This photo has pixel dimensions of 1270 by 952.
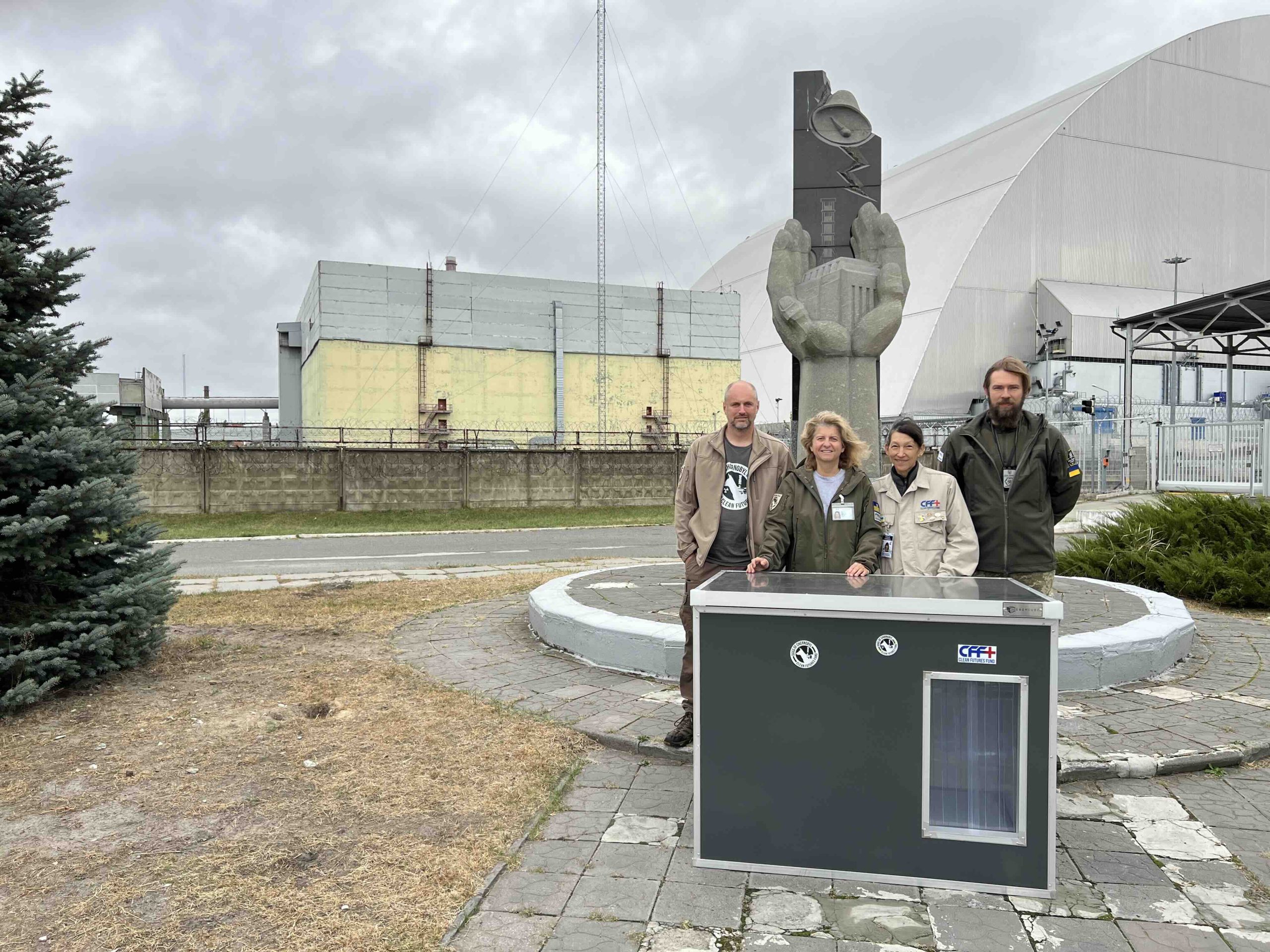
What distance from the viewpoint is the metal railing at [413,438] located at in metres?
25.1

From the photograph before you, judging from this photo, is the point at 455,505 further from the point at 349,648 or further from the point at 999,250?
the point at 999,250

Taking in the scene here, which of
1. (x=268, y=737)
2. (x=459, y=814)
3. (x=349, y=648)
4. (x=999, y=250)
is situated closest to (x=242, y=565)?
(x=349, y=648)

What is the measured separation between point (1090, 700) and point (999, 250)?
129 ft

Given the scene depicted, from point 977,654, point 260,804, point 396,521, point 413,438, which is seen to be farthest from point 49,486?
point 413,438

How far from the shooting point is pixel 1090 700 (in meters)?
5.63

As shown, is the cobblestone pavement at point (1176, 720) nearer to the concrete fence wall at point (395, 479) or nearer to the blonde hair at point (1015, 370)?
the blonde hair at point (1015, 370)

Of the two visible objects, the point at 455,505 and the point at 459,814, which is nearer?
the point at 459,814

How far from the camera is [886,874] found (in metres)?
3.26

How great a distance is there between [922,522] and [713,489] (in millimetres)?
1185

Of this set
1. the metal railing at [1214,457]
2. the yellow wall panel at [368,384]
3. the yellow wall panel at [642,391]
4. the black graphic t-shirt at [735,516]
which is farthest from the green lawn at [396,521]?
the black graphic t-shirt at [735,516]

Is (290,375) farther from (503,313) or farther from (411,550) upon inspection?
(411,550)

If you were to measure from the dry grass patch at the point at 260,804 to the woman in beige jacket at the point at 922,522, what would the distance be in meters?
2.13

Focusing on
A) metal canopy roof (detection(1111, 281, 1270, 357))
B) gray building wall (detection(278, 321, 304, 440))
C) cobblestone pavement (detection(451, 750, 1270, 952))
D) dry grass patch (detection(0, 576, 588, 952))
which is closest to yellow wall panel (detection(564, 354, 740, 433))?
gray building wall (detection(278, 321, 304, 440))

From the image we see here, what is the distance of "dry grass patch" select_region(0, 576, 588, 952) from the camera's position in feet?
10.1
